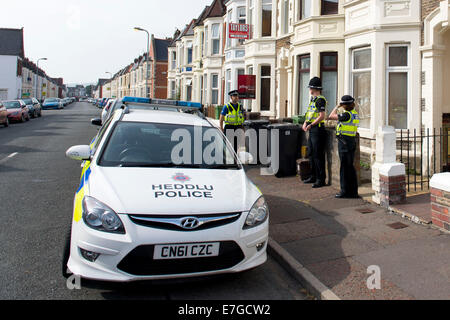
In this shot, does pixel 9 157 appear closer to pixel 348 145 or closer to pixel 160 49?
pixel 348 145

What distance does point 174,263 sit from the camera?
3.39 meters

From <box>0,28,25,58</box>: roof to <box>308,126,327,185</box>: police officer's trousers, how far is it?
67.5 metres

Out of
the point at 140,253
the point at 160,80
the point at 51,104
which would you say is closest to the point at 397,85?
the point at 140,253

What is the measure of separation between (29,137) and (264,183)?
12.1 meters

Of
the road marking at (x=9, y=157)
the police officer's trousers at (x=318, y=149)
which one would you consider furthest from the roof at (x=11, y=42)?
the police officer's trousers at (x=318, y=149)

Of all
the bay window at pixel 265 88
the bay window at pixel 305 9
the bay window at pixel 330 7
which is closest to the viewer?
the bay window at pixel 330 7

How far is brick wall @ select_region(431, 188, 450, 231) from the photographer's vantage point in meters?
5.21

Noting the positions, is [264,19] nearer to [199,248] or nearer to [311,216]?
[311,216]

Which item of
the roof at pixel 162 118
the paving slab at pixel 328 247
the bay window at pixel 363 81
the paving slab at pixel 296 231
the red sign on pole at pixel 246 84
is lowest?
the paving slab at pixel 328 247

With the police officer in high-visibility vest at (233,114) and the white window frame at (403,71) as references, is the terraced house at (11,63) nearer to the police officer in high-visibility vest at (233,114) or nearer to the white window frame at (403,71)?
the police officer in high-visibility vest at (233,114)

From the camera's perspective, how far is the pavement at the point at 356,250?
3758 mm

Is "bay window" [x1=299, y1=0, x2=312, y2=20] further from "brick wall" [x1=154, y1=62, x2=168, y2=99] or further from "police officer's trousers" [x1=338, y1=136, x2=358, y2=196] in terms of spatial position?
"brick wall" [x1=154, y1=62, x2=168, y2=99]

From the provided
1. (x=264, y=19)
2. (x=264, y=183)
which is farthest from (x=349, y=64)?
(x=264, y=19)

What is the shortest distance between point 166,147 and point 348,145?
361 cm
